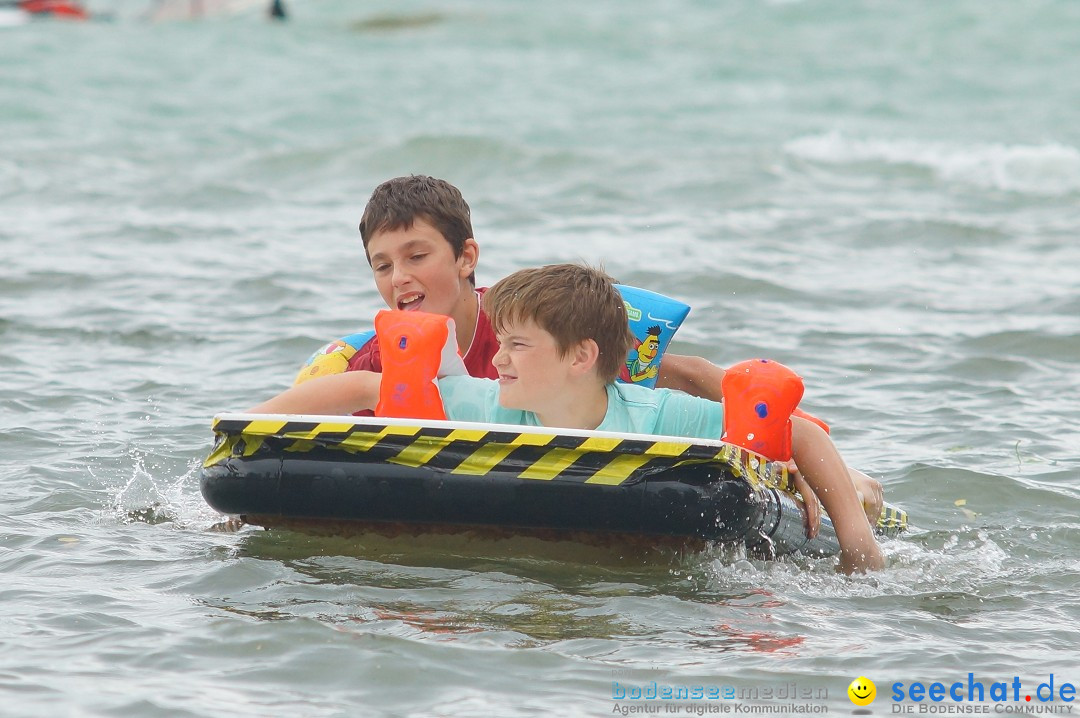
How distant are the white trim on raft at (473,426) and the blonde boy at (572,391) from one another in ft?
0.70

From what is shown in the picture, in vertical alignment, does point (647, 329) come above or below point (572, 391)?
above

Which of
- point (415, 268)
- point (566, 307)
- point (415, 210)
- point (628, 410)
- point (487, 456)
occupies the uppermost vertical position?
point (415, 210)

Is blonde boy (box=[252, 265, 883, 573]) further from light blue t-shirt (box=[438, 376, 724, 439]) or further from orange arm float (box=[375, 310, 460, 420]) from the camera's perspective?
orange arm float (box=[375, 310, 460, 420])

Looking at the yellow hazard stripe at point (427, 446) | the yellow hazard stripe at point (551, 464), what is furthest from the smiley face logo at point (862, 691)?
the yellow hazard stripe at point (427, 446)

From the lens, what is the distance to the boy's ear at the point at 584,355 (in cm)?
424

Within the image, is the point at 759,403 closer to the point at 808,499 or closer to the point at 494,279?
the point at 808,499

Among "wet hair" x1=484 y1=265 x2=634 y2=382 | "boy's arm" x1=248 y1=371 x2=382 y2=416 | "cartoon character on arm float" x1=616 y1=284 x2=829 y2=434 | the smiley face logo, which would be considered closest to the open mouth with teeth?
"boy's arm" x1=248 y1=371 x2=382 y2=416

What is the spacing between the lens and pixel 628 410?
14.3 feet

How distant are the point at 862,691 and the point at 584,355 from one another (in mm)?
1254

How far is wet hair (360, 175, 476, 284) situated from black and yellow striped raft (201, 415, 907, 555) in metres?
0.93

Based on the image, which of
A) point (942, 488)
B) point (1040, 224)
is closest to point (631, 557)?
point (942, 488)

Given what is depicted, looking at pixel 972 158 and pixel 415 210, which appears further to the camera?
pixel 972 158

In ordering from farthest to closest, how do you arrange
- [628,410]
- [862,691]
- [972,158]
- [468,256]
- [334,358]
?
[972,158]
[468,256]
[334,358]
[628,410]
[862,691]

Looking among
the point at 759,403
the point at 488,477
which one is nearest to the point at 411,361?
the point at 488,477
